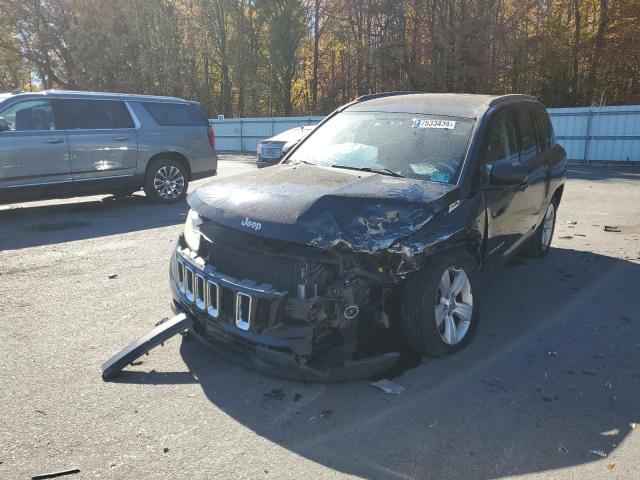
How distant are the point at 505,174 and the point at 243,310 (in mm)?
2291

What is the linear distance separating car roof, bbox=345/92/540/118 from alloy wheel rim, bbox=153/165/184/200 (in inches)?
229

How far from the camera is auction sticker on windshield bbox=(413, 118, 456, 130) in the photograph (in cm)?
442

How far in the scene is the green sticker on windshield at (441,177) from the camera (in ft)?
13.0

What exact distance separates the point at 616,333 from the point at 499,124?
2.00 metres

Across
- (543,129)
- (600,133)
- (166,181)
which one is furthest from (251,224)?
(600,133)

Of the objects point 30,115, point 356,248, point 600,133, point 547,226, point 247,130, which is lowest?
point 547,226

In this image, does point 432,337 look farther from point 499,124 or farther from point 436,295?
point 499,124

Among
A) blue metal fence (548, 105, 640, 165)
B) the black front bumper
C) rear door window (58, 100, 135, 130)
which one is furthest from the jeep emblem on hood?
blue metal fence (548, 105, 640, 165)

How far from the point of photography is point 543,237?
21.1 ft

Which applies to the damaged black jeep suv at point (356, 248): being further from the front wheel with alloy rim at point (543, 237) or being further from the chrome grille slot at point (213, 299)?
the front wheel with alloy rim at point (543, 237)

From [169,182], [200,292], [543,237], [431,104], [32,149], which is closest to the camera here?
[200,292]

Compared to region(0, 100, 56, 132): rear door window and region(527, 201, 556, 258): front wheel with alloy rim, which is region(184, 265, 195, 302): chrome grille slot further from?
region(0, 100, 56, 132): rear door window

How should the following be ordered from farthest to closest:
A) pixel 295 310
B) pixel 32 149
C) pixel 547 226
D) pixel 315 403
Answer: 1. pixel 32 149
2. pixel 547 226
3. pixel 315 403
4. pixel 295 310

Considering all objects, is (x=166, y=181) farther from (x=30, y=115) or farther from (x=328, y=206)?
(x=328, y=206)
